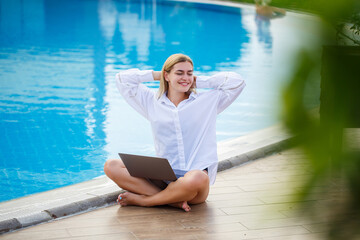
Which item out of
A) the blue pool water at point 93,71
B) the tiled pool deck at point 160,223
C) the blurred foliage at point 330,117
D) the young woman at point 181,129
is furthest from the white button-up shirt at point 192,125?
the blurred foliage at point 330,117

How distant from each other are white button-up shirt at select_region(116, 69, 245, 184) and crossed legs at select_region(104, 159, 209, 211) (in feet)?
0.49

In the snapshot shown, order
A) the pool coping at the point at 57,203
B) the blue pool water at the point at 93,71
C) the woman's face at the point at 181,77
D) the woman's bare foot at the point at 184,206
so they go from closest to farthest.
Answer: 1. the pool coping at the point at 57,203
2. the woman's bare foot at the point at 184,206
3. the woman's face at the point at 181,77
4. the blue pool water at the point at 93,71

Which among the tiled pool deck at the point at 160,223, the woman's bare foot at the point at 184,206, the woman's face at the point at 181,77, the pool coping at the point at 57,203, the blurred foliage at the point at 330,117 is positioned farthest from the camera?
the woman's face at the point at 181,77

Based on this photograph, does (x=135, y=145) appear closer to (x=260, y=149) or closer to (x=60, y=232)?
(x=260, y=149)

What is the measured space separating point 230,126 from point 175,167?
312 centimetres

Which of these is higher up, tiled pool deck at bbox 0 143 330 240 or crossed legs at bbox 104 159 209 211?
crossed legs at bbox 104 159 209 211

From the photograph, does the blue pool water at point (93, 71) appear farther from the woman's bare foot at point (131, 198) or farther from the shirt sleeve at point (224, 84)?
the woman's bare foot at point (131, 198)

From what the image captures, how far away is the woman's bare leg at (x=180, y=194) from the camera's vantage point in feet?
10.8

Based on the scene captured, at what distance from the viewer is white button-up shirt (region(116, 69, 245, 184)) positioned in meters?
3.48

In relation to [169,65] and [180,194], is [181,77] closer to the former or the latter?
[169,65]

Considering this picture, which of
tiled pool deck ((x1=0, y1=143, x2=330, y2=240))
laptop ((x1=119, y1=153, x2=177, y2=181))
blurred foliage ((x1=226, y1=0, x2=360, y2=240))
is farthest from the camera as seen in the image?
laptop ((x1=119, y1=153, x2=177, y2=181))

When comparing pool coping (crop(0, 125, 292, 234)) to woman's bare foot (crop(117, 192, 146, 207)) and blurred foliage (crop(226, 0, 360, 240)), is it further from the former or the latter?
blurred foliage (crop(226, 0, 360, 240))

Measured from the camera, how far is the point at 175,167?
3.50 meters

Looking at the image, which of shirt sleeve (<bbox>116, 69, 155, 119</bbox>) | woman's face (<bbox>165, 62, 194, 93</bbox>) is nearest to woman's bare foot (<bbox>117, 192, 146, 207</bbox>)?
shirt sleeve (<bbox>116, 69, 155, 119</bbox>)
